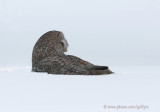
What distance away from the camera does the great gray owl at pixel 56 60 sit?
1238 centimetres

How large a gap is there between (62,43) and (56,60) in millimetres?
2320

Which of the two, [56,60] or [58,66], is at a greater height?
[56,60]

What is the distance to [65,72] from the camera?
12508mm

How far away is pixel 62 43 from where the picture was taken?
50.2 ft

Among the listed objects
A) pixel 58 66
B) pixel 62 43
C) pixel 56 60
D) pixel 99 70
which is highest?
pixel 62 43

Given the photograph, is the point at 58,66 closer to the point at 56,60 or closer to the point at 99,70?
the point at 56,60

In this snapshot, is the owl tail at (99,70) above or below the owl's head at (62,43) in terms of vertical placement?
below

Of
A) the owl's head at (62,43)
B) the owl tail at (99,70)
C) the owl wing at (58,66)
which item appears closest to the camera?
the owl tail at (99,70)

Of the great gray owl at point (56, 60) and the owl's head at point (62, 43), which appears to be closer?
the great gray owl at point (56, 60)

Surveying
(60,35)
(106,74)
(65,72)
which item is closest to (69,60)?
(65,72)

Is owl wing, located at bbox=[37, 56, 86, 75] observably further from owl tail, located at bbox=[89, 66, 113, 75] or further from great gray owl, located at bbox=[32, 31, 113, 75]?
owl tail, located at bbox=[89, 66, 113, 75]

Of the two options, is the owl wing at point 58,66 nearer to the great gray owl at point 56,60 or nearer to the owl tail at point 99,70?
the great gray owl at point 56,60

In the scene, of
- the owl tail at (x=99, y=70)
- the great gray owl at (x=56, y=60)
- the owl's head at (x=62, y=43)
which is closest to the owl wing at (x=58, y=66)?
the great gray owl at (x=56, y=60)

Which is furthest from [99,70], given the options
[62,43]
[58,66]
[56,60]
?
[62,43]
